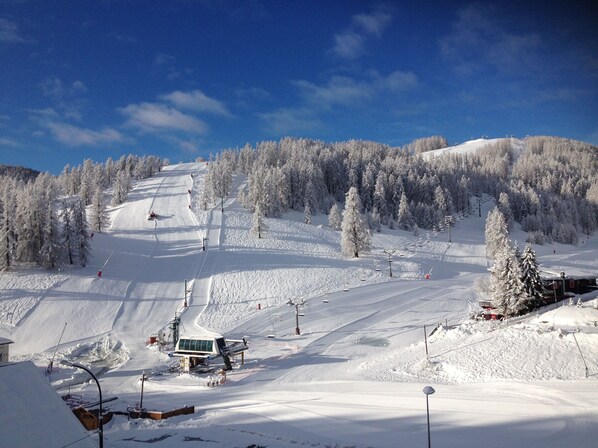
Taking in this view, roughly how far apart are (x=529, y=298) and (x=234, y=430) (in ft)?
96.8

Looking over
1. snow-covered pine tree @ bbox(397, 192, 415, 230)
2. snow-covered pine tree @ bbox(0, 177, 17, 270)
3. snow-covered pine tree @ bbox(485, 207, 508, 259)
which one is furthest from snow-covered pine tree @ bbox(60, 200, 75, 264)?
snow-covered pine tree @ bbox(397, 192, 415, 230)

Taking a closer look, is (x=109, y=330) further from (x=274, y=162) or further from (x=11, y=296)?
(x=274, y=162)

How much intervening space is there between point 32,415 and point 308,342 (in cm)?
2473

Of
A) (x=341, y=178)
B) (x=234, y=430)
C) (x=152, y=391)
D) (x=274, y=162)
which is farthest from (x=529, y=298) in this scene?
(x=274, y=162)

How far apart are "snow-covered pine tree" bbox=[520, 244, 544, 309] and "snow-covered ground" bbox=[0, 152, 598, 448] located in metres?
3.94

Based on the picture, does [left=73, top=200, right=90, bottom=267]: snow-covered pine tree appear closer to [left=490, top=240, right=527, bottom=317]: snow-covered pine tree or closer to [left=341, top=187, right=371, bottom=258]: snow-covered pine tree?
[left=341, top=187, right=371, bottom=258]: snow-covered pine tree

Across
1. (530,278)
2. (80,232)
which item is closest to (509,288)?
(530,278)

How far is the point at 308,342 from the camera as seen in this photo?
118 feet

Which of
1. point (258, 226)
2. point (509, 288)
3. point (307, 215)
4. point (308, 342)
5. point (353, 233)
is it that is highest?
point (307, 215)

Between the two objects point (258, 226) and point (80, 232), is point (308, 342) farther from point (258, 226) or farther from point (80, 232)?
point (258, 226)

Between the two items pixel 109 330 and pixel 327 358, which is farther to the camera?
pixel 109 330

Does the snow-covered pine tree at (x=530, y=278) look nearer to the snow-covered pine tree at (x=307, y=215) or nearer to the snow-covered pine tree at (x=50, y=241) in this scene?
the snow-covered pine tree at (x=50, y=241)

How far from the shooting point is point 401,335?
36.8 metres

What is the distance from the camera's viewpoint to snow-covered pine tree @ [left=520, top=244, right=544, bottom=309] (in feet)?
119
